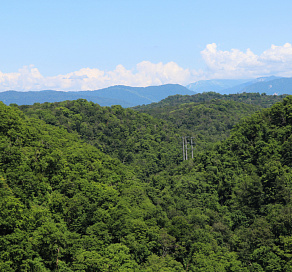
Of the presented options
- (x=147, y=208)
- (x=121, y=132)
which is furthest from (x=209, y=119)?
(x=147, y=208)

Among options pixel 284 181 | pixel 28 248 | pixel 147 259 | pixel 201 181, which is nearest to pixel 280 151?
pixel 284 181

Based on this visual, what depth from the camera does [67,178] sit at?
40250 mm

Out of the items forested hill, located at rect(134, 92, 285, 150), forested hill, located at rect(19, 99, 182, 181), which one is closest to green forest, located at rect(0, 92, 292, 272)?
forested hill, located at rect(19, 99, 182, 181)

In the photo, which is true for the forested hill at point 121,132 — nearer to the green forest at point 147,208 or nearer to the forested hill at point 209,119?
the forested hill at point 209,119

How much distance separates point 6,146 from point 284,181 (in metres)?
34.9

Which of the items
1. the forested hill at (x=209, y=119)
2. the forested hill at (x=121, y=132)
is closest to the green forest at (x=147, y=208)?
the forested hill at (x=121, y=132)

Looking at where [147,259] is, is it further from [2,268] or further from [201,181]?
[201,181]

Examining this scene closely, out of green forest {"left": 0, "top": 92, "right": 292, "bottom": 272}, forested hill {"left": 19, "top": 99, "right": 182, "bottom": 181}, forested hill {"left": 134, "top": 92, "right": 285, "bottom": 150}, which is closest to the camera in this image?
green forest {"left": 0, "top": 92, "right": 292, "bottom": 272}

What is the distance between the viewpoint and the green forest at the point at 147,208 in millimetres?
28727

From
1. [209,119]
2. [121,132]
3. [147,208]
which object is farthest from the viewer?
[209,119]

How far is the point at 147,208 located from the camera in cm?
4322

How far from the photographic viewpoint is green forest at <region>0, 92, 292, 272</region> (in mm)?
28727

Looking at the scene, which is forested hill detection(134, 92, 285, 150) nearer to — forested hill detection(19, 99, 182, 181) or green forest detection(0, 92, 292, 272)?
forested hill detection(19, 99, 182, 181)

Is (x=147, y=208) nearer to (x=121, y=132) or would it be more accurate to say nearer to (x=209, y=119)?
(x=121, y=132)
